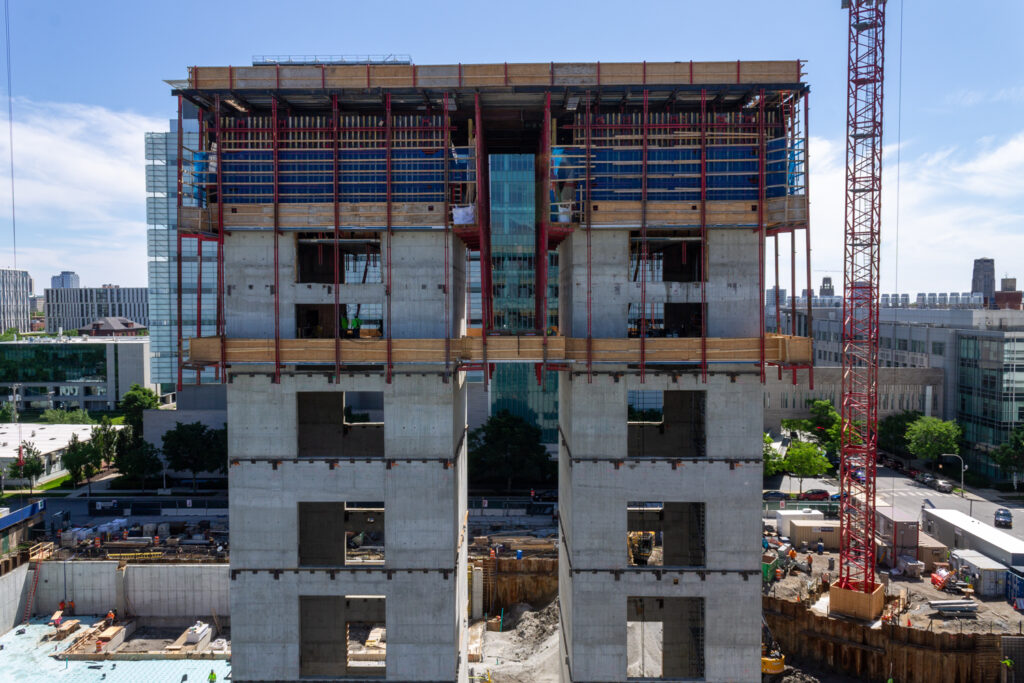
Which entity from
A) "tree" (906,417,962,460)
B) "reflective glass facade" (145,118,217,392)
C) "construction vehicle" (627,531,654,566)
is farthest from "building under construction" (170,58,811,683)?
"tree" (906,417,962,460)

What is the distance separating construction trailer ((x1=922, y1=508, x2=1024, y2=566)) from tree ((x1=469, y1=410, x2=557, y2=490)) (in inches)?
1525

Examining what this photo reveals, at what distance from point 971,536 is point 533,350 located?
51.1 m

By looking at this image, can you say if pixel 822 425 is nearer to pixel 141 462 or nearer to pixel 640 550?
pixel 640 550

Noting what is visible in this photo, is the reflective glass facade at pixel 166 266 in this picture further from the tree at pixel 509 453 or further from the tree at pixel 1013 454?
the tree at pixel 1013 454

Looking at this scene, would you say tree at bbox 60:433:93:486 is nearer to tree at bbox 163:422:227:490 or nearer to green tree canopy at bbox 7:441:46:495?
green tree canopy at bbox 7:441:46:495

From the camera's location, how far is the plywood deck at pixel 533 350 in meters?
29.0

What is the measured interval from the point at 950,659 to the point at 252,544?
150 ft

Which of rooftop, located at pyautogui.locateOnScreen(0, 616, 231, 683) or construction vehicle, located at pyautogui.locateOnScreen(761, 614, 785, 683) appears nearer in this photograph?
construction vehicle, located at pyautogui.locateOnScreen(761, 614, 785, 683)

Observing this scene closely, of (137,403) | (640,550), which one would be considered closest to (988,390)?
(640,550)

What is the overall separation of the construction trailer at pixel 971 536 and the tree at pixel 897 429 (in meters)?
33.4

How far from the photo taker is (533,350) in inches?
1153

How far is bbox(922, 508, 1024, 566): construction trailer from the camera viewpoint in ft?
177

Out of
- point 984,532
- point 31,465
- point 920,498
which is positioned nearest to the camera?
point 984,532

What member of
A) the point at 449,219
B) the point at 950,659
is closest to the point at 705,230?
the point at 449,219
